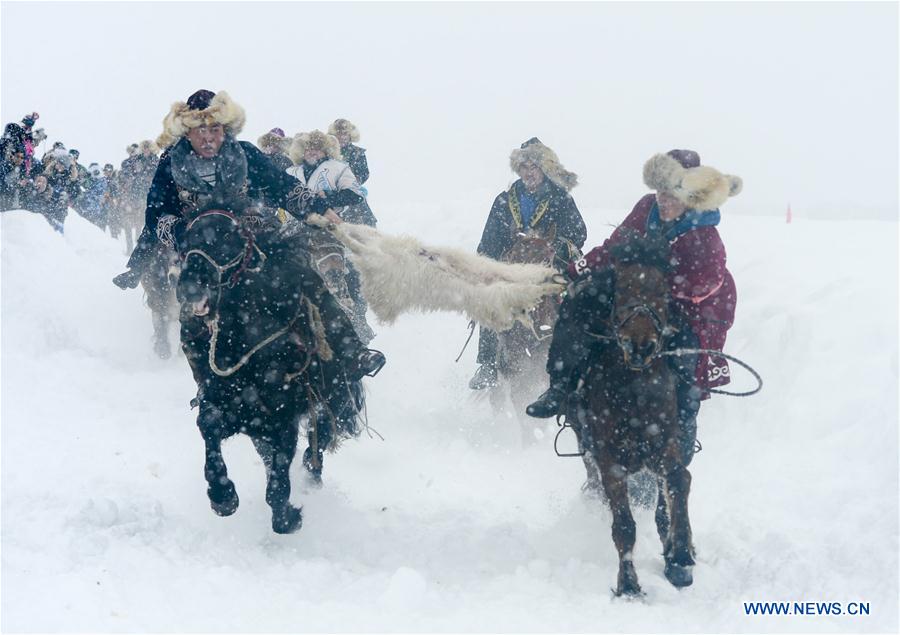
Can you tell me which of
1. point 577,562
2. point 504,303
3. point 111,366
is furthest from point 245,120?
point 111,366

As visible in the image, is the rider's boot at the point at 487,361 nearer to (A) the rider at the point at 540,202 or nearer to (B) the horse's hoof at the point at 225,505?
(A) the rider at the point at 540,202

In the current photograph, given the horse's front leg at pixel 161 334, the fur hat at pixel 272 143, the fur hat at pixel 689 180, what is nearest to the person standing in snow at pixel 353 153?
the fur hat at pixel 272 143

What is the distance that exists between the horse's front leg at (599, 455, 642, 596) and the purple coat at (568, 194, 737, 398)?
35.5 inches

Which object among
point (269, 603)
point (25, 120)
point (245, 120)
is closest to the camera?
point (269, 603)

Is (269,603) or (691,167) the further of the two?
(691,167)

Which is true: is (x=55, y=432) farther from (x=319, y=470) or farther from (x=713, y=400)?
(x=713, y=400)

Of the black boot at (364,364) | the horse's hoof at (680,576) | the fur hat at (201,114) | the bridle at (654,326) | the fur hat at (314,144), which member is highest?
the fur hat at (201,114)

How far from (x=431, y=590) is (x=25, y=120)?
1142cm

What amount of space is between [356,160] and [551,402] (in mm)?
6063

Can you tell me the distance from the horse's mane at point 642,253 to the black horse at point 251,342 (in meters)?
2.05

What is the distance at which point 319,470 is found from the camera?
580 centimetres

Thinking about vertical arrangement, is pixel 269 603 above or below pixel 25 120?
below

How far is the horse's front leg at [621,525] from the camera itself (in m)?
4.23

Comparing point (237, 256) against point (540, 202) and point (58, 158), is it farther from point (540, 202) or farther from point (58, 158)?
point (58, 158)
